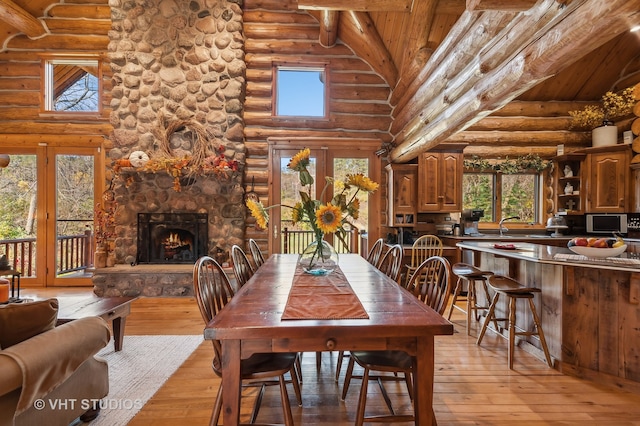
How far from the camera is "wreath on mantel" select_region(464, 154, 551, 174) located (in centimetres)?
551

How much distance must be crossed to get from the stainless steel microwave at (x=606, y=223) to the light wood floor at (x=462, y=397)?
346 centimetres

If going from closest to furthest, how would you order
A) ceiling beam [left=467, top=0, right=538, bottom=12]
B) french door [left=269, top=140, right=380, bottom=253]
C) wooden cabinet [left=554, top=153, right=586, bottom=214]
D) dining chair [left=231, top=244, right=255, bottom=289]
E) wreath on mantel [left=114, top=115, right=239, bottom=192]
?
ceiling beam [left=467, top=0, right=538, bottom=12] < dining chair [left=231, top=244, right=255, bottom=289] < wreath on mantel [left=114, top=115, right=239, bottom=192] < wooden cabinet [left=554, top=153, right=586, bottom=214] < french door [left=269, top=140, right=380, bottom=253]

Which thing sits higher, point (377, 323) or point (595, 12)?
point (595, 12)

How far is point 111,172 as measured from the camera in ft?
17.2

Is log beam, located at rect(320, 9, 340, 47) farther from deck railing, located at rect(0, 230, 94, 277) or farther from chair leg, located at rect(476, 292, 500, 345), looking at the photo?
deck railing, located at rect(0, 230, 94, 277)

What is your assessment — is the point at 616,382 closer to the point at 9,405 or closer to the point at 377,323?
the point at 377,323

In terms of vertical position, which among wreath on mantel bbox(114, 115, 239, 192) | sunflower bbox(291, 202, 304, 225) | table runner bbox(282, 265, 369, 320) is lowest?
table runner bbox(282, 265, 369, 320)

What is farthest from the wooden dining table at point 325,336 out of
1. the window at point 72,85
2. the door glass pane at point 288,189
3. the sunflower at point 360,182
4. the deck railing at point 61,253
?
the window at point 72,85

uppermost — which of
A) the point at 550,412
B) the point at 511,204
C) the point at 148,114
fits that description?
the point at 148,114

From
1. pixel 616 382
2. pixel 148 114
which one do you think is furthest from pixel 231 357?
pixel 148 114

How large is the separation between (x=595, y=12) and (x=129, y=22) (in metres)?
5.94

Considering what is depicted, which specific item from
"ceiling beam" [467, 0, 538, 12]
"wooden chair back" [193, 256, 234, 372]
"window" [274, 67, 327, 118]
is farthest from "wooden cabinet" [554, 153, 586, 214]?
"wooden chair back" [193, 256, 234, 372]

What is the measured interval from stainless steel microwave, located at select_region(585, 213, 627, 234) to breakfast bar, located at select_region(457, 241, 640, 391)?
3.17m

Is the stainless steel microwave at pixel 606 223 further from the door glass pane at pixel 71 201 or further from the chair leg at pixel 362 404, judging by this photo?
the door glass pane at pixel 71 201
